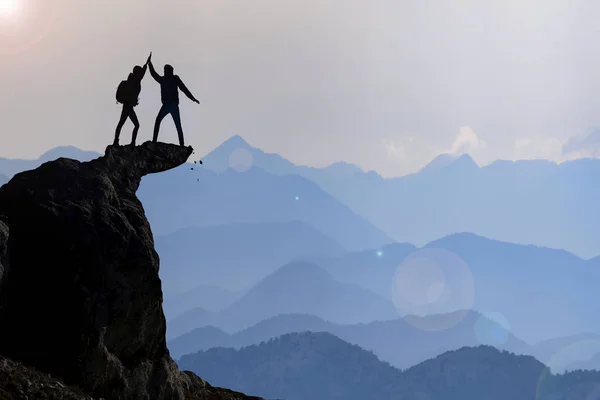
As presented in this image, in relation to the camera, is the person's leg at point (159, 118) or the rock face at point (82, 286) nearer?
the rock face at point (82, 286)

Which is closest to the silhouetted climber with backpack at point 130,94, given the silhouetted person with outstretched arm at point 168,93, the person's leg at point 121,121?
the person's leg at point 121,121

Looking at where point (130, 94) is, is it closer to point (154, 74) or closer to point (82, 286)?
point (154, 74)

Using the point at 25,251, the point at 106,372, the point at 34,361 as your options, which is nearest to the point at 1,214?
the point at 25,251

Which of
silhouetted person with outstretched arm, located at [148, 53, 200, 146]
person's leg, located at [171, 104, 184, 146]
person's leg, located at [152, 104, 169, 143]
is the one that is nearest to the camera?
silhouetted person with outstretched arm, located at [148, 53, 200, 146]

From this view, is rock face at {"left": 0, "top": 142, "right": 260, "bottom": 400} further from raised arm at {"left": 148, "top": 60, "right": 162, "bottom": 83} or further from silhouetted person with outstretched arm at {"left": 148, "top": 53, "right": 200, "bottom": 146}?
raised arm at {"left": 148, "top": 60, "right": 162, "bottom": 83}

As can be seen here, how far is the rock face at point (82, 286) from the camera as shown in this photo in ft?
47.2

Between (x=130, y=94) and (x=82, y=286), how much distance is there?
27.3 feet

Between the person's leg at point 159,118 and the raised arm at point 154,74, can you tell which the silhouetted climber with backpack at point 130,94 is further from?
the person's leg at point 159,118

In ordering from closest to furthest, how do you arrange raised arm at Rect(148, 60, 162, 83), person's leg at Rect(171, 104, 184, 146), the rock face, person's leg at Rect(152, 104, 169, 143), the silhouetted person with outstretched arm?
the rock face
raised arm at Rect(148, 60, 162, 83)
the silhouetted person with outstretched arm
person's leg at Rect(152, 104, 169, 143)
person's leg at Rect(171, 104, 184, 146)

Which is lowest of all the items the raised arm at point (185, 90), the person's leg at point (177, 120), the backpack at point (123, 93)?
the backpack at point (123, 93)

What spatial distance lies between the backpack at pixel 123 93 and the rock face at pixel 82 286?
3.31 meters

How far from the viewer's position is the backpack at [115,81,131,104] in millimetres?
20656

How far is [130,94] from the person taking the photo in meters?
20.8

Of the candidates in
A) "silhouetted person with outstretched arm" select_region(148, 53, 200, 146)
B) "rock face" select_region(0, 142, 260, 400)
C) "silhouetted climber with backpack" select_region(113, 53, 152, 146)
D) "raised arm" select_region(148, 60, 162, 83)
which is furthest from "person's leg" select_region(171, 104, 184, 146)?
"rock face" select_region(0, 142, 260, 400)
